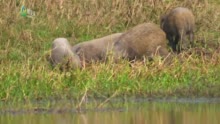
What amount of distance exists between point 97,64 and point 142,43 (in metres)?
1.18

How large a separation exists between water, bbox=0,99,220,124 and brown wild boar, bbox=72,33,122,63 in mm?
2717

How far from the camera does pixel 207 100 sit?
13.5 meters

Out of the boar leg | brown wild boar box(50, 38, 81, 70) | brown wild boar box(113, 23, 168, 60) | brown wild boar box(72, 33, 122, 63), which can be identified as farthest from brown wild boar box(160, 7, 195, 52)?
brown wild boar box(50, 38, 81, 70)

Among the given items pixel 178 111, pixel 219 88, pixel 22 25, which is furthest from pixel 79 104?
pixel 22 25

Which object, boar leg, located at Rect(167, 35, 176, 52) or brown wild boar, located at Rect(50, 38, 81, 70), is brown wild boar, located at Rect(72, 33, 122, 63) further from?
boar leg, located at Rect(167, 35, 176, 52)

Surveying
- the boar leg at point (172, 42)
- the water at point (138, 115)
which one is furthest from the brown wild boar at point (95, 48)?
the water at point (138, 115)

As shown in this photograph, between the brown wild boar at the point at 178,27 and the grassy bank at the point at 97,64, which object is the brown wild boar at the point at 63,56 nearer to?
the grassy bank at the point at 97,64

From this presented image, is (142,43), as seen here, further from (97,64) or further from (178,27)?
(97,64)

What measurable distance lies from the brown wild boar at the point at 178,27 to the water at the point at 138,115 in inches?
124

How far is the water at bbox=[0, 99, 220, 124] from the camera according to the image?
11602 millimetres

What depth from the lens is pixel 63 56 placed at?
15.3 meters

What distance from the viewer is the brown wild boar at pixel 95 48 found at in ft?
52.1

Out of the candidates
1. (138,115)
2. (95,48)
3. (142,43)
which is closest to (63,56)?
(95,48)

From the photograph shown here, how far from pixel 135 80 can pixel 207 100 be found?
3.31ft
